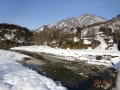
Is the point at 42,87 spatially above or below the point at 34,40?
below

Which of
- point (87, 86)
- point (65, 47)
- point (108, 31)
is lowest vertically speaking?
point (87, 86)

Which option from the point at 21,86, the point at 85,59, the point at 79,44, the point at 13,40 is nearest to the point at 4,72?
the point at 21,86

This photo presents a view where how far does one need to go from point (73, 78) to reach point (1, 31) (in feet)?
191

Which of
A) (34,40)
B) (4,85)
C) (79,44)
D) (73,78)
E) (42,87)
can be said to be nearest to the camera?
(4,85)

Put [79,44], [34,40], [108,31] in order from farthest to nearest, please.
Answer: [34,40], [108,31], [79,44]

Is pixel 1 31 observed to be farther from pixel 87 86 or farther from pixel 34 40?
pixel 87 86

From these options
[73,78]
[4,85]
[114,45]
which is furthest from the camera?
[114,45]

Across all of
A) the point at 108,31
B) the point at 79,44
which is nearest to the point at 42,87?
the point at 79,44

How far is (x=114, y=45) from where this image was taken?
37.8 metres

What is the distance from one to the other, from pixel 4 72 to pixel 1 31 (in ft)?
195

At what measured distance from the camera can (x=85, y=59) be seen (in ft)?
102

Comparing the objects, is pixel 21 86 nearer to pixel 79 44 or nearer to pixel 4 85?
pixel 4 85

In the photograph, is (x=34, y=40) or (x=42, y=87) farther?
(x=34, y=40)

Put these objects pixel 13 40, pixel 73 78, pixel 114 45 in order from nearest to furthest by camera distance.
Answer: pixel 73 78, pixel 114 45, pixel 13 40
